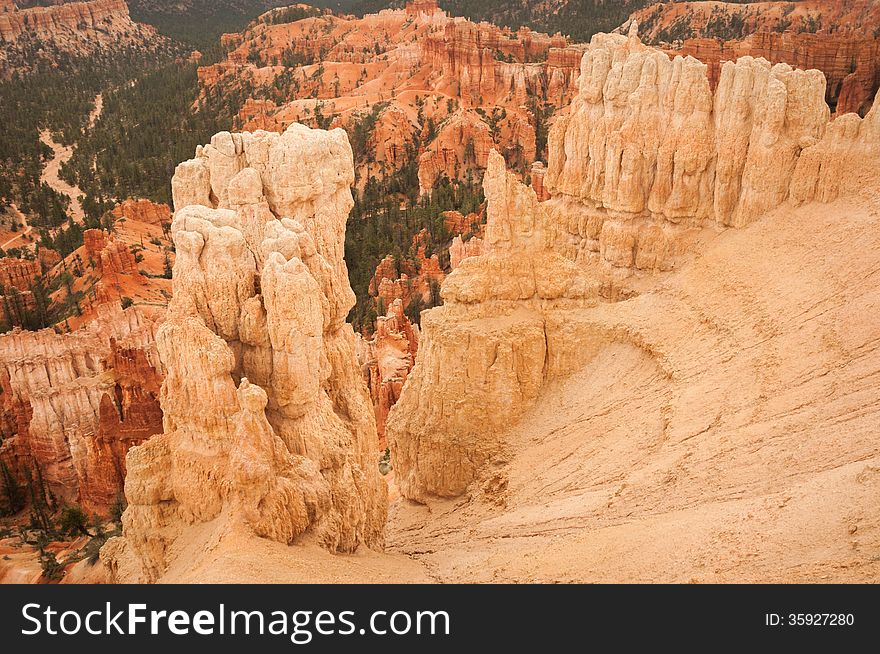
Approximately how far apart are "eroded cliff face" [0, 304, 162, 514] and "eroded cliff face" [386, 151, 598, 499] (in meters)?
9.02

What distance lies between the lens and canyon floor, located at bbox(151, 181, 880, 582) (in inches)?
427

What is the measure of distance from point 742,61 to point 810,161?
4.22 meters

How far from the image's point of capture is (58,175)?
70000 millimetres

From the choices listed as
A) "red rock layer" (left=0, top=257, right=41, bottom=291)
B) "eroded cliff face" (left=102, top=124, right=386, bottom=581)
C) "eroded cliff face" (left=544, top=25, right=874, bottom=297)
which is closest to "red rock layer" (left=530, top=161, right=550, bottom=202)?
"eroded cliff face" (left=544, top=25, right=874, bottom=297)

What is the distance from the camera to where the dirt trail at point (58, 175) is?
64050 millimetres

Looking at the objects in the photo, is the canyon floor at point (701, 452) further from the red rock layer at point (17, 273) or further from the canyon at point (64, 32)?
the canyon at point (64, 32)

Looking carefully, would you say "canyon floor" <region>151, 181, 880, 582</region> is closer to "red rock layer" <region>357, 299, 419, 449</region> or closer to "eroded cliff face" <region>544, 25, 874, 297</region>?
"eroded cliff face" <region>544, 25, 874, 297</region>

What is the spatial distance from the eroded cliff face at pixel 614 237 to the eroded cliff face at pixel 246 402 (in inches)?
264

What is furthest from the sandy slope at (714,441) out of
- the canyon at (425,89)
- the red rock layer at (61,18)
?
the red rock layer at (61,18)

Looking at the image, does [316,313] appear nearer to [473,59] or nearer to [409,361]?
[409,361]

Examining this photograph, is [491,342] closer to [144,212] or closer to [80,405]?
[80,405]

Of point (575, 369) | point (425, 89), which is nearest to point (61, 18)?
point (425, 89)

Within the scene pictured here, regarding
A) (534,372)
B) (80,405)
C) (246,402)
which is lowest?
(80,405)

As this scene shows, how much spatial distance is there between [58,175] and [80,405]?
50.3m
